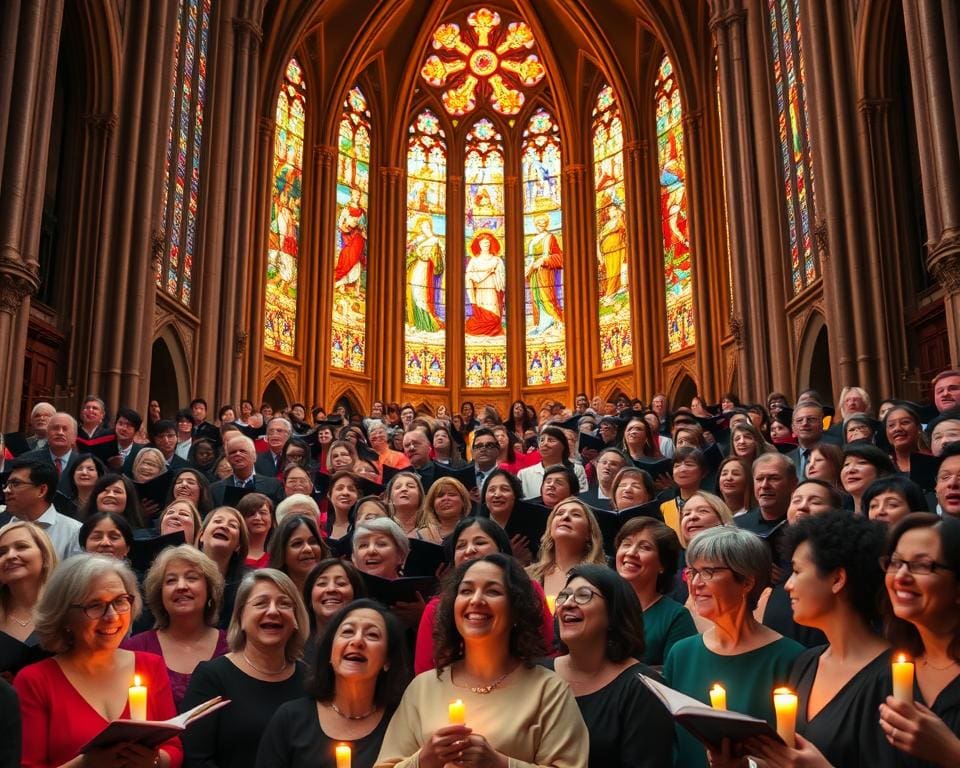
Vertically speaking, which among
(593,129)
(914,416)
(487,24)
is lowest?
(914,416)

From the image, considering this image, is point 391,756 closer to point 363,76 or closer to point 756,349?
point 756,349

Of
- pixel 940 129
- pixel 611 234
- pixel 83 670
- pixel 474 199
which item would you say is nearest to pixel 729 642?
pixel 83 670

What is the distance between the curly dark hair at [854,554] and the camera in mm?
3330

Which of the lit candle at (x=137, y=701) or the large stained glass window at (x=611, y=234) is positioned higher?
the large stained glass window at (x=611, y=234)

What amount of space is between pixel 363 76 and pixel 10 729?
26.8 metres

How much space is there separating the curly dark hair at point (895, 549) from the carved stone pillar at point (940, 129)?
894cm

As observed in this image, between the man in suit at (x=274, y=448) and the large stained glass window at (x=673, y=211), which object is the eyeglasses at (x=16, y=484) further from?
the large stained glass window at (x=673, y=211)

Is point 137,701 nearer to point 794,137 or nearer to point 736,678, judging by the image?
point 736,678

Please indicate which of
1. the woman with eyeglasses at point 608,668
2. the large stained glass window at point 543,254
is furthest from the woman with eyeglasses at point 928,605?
the large stained glass window at point 543,254

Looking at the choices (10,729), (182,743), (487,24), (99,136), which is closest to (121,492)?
(182,743)

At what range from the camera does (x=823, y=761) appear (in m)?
2.76

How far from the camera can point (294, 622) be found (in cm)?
405

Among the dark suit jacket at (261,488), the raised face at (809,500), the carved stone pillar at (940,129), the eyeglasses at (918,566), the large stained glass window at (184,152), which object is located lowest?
the eyeglasses at (918,566)

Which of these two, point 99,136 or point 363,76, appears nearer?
point 99,136
